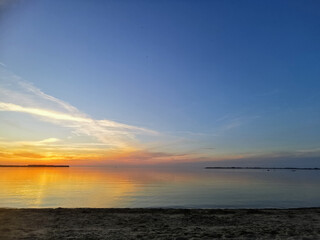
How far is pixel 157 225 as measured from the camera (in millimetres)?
16453

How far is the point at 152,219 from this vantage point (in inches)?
731

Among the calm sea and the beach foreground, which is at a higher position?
the beach foreground

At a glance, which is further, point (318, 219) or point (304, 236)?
point (318, 219)

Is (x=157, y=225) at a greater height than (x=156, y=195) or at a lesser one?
greater

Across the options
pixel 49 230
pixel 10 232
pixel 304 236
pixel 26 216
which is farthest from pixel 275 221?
pixel 26 216

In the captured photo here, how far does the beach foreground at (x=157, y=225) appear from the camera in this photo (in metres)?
13.9

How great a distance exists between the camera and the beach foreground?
13859 mm

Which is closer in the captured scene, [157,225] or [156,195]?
[157,225]

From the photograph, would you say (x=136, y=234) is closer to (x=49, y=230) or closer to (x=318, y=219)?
(x=49, y=230)

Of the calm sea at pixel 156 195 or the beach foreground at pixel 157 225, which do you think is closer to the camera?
the beach foreground at pixel 157 225

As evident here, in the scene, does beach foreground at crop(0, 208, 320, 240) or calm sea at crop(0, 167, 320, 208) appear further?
calm sea at crop(0, 167, 320, 208)

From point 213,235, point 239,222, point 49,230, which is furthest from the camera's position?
point 239,222

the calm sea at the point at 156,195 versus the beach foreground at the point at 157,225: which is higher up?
the beach foreground at the point at 157,225

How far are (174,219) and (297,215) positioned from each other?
991 cm
